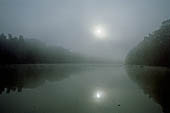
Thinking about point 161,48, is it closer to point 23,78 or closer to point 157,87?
point 157,87

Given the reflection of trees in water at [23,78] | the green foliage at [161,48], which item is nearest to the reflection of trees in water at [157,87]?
the reflection of trees in water at [23,78]

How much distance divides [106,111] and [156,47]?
59.1 metres

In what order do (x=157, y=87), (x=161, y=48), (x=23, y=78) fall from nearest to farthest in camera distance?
(x=157, y=87)
(x=23, y=78)
(x=161, y=48)

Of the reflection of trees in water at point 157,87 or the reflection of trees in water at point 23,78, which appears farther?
the reflection of trees in water at point 23,78

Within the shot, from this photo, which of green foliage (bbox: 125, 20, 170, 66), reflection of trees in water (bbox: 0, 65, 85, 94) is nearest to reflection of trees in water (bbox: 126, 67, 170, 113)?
reflection of trees in water (bbox: 0, 65, 85, 94)

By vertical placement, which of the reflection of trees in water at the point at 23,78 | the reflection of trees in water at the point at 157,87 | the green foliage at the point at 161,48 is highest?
the green foliage at the point at 161,48

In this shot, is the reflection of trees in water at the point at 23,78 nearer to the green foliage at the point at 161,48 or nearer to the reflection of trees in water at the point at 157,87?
the reflection of trees in water at the point at 157,87

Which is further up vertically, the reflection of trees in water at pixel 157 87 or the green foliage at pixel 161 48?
the green foliage at pixel 161 48

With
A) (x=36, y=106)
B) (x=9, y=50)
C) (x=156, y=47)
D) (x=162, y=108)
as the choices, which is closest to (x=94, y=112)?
(x=36, y=106)

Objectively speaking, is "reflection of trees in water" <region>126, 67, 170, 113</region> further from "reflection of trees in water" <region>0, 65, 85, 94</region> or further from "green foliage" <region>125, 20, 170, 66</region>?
"green foliage" <region>125, 20, 170, 66</region>

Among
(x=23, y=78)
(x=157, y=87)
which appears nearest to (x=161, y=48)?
(x=157, y=87)

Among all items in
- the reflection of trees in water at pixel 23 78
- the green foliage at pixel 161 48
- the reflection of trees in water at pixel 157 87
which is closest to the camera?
the reflection of trees in water at pixel 157 87

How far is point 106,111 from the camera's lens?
32.3 feet

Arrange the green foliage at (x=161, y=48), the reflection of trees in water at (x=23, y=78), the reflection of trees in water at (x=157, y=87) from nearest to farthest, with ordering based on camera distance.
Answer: the reflection of trees in water at (x=157, y=87)
the reflection of trees in water at (x=23, y=78)
the green foliage at (x=161, y=48)
